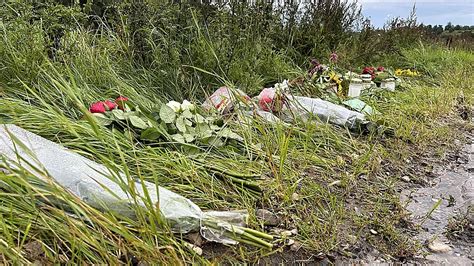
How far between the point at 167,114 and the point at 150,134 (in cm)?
16

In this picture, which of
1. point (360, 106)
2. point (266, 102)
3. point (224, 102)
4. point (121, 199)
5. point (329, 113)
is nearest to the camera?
point (121, 199)

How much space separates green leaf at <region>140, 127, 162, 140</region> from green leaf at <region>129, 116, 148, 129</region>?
0.04m

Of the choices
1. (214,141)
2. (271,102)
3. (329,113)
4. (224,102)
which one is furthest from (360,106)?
(214,141)

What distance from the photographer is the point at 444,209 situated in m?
1.96

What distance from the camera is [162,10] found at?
2.94 m

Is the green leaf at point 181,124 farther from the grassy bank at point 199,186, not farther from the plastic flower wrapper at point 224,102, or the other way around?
the plastic flower wrapper at point 224,102

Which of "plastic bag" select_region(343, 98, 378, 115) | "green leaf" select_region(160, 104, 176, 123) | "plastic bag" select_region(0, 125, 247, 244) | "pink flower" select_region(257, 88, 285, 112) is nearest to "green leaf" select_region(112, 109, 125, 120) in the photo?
"green leaf" select_region(160, 104, 176, 123)

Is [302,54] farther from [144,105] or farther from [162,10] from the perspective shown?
[144,105]

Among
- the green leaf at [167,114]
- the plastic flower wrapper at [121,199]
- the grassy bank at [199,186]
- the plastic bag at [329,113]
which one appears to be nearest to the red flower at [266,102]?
the plastic bag at [329,113]

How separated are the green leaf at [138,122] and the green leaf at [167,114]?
0.33ft

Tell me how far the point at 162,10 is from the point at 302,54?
1.71 meters

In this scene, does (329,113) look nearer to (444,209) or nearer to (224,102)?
(224,102)

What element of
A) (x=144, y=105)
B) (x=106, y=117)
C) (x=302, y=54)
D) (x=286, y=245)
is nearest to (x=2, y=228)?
(x=106, y=117)

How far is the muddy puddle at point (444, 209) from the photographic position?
Result: 1.61 meters
